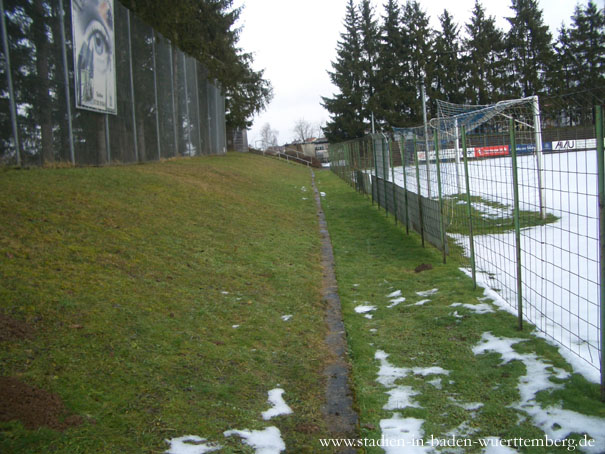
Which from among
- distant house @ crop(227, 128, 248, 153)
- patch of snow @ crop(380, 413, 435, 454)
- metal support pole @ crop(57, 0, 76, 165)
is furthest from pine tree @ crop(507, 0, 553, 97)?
patch of snow @ crop(380, 413, 435, 454)

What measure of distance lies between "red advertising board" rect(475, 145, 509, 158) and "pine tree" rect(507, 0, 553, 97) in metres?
42.1

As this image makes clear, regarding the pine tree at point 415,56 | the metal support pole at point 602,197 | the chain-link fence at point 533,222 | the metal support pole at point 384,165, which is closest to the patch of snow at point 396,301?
the chain-link fence at point 533,222

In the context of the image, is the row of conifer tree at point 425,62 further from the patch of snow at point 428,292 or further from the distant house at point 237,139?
the patch of snow at point 428,292

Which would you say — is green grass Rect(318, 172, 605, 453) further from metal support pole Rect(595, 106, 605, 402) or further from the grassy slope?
the grassy slope

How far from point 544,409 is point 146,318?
Answer: 10.9 ft

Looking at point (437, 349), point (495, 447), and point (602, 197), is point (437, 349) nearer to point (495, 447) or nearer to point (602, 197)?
point (495, 447)

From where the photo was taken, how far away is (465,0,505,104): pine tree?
159 ft

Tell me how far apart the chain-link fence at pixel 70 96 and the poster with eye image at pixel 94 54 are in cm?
18

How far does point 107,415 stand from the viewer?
321 cm

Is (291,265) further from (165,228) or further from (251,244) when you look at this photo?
(165,228)

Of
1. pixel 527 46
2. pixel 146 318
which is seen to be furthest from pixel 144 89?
pixel 527 46

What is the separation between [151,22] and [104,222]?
15.1 metres

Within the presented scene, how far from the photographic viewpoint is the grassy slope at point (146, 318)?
3.31 metres

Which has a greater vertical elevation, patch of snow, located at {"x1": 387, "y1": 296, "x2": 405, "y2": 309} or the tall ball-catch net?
the tall ball-catch net
